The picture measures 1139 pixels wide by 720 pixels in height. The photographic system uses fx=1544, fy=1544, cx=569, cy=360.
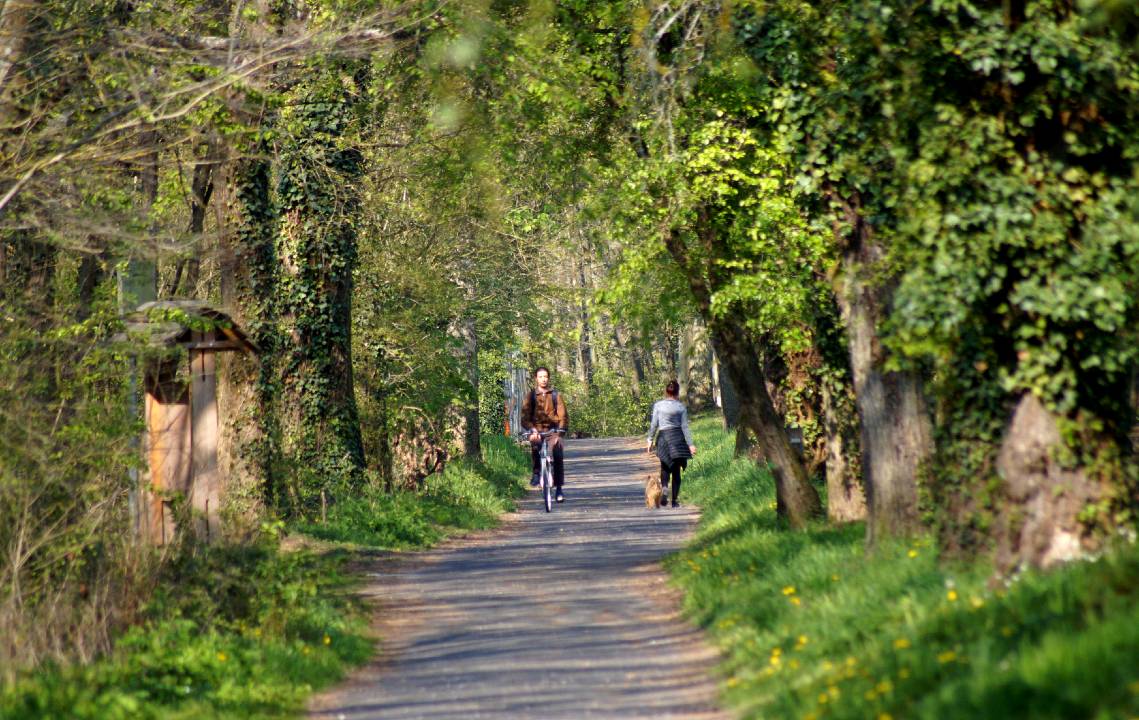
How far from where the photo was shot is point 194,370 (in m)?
14.9

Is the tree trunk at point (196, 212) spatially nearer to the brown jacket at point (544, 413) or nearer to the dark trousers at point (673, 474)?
the brown jacket at point (544, 413)

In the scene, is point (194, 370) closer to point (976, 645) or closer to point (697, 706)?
point (697, 706)

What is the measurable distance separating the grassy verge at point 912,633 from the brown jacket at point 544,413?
31.0ft

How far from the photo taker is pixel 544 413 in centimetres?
2291

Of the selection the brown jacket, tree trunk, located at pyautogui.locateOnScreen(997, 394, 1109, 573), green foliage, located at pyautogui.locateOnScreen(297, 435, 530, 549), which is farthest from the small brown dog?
tree trunk, located at pyautogui.locateOnScreen(997, 394, 1109, 573)

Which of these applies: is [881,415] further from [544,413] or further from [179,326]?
[544,413]

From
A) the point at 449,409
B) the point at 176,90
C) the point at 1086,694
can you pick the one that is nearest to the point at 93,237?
the point at 176,90

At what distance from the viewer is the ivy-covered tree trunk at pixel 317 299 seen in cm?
2141

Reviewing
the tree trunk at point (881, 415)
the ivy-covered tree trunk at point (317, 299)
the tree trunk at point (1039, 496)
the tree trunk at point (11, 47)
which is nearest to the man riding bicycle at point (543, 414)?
→ the ivy-covered tree trunk at point (317, 299)

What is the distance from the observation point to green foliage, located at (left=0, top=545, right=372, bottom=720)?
849cm

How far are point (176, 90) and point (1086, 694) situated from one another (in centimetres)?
907

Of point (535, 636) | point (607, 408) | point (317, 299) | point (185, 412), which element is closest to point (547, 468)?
point (317, 299)

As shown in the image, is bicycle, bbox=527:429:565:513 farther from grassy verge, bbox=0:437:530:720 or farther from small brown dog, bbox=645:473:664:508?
grassy verge, bbox=0:437:530:720

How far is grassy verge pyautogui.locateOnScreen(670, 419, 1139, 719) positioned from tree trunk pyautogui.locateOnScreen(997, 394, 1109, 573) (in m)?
0.35
